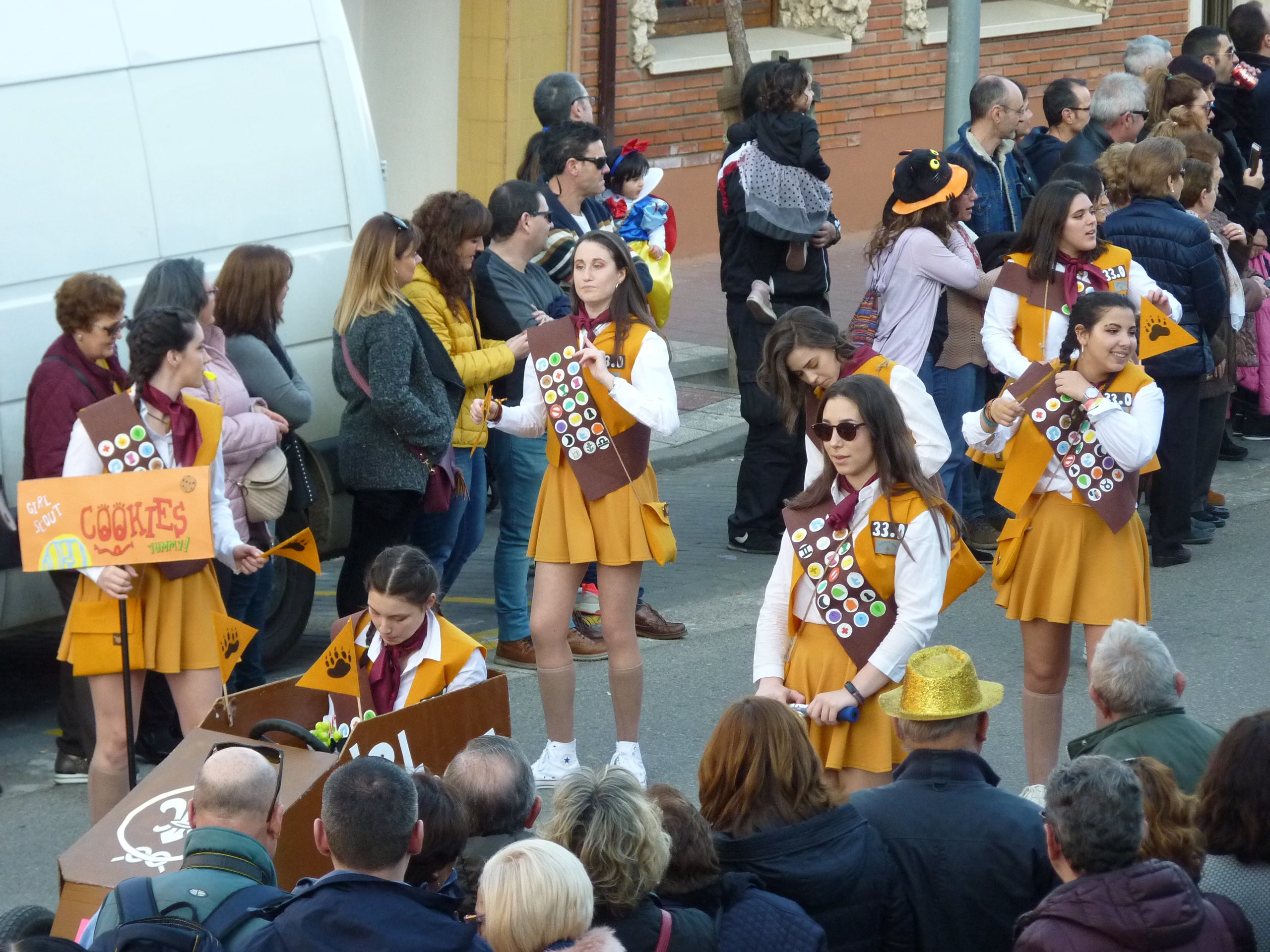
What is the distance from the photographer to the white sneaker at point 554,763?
612cm

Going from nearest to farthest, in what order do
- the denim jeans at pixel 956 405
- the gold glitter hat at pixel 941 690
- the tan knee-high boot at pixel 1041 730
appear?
the gold glitter hat at pixel 941 690, the tan knee-high boot at pixel 1041 730, the denim jeans at pixel 956 405

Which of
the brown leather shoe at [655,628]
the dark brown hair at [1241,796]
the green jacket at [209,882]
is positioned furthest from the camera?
the brown leather shoe at [655,628]

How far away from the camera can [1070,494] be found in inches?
228

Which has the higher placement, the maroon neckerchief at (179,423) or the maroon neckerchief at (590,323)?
Result: the maroon neckerchief at (590,323)

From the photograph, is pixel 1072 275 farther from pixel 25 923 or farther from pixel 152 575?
pixel 25 923

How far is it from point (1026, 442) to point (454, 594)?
348cm

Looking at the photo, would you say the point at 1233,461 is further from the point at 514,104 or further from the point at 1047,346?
the point at 514,104

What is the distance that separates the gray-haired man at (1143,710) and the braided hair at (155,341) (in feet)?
9.20

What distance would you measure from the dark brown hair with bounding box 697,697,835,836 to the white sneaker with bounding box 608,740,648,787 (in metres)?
2.35

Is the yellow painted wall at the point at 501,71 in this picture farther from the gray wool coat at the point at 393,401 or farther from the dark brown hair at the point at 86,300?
the dark brown hair at the point at 86,300

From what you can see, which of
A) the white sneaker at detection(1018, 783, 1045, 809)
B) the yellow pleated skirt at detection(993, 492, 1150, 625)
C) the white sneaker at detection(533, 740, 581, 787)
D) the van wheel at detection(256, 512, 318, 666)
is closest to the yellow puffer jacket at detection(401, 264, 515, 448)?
the van wheel at detection(256, 512, 318, 666)

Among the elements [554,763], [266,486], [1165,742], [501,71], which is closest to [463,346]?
[266,486]

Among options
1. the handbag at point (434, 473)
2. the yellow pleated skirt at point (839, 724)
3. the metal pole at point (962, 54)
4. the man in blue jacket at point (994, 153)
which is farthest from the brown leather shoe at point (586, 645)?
the metal pole at point (962, 54)

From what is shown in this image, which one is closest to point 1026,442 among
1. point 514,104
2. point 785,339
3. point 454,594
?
point 785,339
